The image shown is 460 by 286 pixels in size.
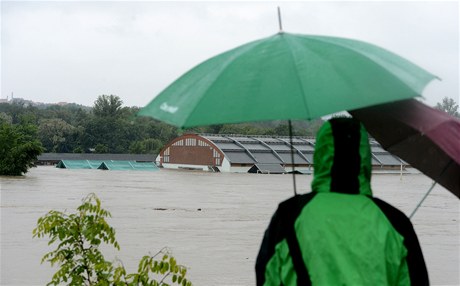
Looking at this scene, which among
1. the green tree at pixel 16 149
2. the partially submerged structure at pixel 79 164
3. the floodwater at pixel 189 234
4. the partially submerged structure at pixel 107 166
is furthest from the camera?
the partially submerged structure at pixel 79 164

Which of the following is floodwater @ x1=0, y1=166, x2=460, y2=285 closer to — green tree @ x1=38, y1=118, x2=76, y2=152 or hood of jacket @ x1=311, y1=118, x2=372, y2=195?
hood of jacket @ x1=311, y1=118, x2=372, y2=195

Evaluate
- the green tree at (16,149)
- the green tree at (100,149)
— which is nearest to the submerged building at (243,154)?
the green tree at (100,149)

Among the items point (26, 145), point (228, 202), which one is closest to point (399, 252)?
point (228, 202)

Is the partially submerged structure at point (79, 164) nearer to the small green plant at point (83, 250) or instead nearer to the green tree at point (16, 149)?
the green tree at point (16, 149)

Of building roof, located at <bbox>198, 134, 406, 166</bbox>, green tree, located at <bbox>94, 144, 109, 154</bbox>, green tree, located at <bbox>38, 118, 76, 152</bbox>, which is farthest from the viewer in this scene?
green tree, located at <bbox>38, 118, 76, 152</bbox>

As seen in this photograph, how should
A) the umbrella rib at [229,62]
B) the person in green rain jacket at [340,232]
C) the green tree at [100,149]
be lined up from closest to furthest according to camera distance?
the person in green rain jacket at [340,232], the umbrella rib at [229,62], the green tree at [100,149]

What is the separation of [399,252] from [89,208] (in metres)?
1.42

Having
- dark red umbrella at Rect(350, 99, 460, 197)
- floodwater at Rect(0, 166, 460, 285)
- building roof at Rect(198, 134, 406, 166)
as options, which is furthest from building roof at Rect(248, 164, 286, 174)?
dark red umbrella at Rect(350, 99, 460, 197)

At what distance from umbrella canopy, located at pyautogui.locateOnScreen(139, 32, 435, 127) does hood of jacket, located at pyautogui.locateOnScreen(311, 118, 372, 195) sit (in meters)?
0.08

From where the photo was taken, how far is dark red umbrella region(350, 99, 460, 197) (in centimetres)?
156

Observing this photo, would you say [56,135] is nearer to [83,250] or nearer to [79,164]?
[79,164]

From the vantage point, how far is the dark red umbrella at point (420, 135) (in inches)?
61.3

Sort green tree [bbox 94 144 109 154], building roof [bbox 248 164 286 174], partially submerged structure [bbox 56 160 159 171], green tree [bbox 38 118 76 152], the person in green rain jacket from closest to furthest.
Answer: the person in green rain jacket
building roof [bbox 248 164 286 174]
partially submerged structure [bbox 56 160 159 171]
green tree [bbox 94 144 109 154]
green tree [bbox 38 118 76 152]

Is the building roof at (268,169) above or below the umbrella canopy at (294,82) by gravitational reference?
below
